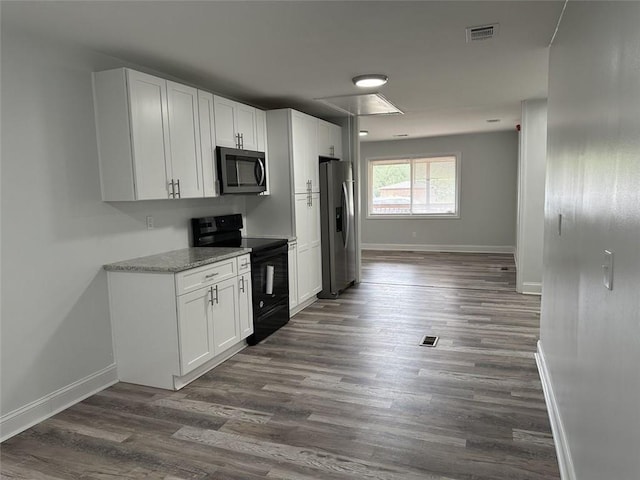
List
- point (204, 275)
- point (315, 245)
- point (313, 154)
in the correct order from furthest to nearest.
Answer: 1. point (315, 245)
2. point (313, 154)
3. point (204, 275)

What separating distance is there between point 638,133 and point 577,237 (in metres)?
0.99

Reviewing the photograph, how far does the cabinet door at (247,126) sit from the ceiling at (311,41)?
0.20 metres

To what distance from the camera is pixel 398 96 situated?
16.0ft

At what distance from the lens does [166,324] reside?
3152 mm

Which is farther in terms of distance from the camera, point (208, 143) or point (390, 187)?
point (390, 187)

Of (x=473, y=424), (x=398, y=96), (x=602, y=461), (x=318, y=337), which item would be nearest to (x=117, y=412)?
(x=318, y=337)

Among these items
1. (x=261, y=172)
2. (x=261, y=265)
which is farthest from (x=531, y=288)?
(x=261, y=172)

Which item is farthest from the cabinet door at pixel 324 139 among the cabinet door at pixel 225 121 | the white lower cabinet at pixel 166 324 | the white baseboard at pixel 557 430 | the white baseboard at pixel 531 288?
the white baseboard at pixel 557 430

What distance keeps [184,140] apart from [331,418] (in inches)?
93.5

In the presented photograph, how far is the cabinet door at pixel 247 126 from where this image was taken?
4.33m

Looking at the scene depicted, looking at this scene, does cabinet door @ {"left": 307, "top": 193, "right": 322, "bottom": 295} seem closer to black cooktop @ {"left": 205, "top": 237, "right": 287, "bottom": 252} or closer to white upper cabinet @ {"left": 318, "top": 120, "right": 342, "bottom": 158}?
white upper cabinet @ {"left": 318, "top": 120, "right": 342, "bottom": 158}

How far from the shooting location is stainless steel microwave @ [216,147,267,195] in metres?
4.01

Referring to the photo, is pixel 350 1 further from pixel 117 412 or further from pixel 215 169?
pixel 117 412

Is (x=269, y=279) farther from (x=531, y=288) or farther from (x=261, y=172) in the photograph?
(x=531, y=288)
